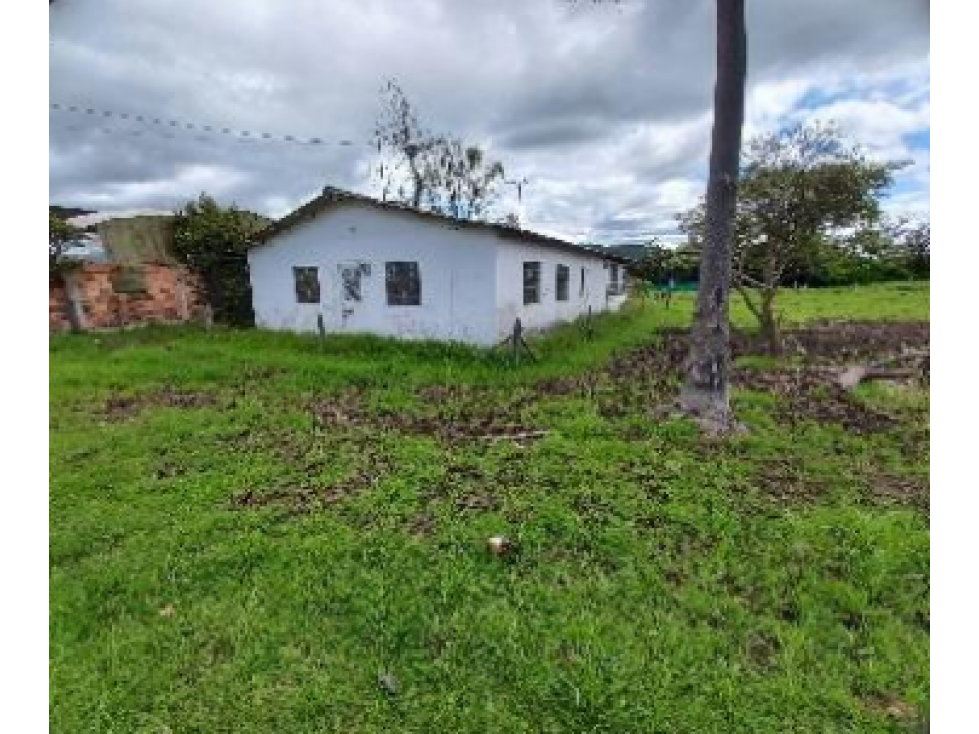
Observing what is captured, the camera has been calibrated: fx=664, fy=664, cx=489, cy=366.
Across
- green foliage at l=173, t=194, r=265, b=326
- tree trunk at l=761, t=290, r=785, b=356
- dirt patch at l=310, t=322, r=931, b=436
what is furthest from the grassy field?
green foliage at l=173, t=194, r=265, b=326

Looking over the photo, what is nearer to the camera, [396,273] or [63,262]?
[396,273]

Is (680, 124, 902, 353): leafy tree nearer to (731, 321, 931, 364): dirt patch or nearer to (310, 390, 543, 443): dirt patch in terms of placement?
(731, 321, 931, 364): dirt patch

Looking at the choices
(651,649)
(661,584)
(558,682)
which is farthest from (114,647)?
(661,584)

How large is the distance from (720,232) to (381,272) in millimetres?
9082

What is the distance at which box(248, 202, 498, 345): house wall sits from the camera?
46.9 feet

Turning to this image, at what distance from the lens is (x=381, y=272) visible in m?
15.4

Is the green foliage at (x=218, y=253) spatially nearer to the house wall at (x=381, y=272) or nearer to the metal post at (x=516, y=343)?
the house wall at (x=381, y=272)

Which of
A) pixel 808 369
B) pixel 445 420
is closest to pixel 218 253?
pixel 445 420

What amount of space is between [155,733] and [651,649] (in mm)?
2559

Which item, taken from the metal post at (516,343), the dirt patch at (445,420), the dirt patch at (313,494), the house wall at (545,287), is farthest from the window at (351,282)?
the dirt patch at (313,494)

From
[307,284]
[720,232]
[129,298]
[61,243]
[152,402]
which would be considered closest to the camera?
[720,232]

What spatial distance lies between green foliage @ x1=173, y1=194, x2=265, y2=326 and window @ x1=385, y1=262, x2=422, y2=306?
548 centimetres

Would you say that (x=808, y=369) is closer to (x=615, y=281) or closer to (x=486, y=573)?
(x=486, y=573)
